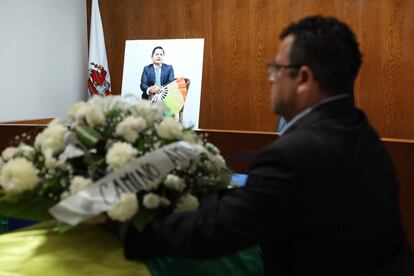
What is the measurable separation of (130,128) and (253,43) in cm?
373

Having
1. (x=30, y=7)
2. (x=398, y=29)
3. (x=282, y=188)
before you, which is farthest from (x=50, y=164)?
(x=30, y=7)

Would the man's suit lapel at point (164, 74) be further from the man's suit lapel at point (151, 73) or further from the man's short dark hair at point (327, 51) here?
the man's short dark hair at point (327, 51)

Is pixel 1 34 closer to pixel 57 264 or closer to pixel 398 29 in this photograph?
pixel 398 29

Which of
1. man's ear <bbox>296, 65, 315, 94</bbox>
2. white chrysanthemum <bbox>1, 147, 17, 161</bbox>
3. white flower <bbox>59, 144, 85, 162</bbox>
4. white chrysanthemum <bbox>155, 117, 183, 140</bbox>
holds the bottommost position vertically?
white chrysanthemum <bbox>1, 147, 17, 161</bbox>

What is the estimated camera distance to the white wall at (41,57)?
4668 mm

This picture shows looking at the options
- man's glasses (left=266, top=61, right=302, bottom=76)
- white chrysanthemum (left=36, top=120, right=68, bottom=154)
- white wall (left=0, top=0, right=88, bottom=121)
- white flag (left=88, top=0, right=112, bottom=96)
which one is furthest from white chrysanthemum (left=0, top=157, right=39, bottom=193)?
white flag (left=88, top=0, right=112, bottom=96)

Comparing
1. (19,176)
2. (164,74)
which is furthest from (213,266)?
(164,74)

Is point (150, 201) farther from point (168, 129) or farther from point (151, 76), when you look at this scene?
point (151, 76)

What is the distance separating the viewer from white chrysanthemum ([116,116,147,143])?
1146 mm

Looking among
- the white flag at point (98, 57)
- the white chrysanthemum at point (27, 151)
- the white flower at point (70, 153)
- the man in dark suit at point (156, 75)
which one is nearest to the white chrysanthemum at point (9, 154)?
the white chrysanthemum at point (27, 151)

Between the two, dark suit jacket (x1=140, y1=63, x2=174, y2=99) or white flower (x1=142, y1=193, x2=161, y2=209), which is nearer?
white flower (x1=142, y1=193, x2=161, y2=209)

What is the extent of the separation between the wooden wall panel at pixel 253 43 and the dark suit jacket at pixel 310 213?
10.6ft

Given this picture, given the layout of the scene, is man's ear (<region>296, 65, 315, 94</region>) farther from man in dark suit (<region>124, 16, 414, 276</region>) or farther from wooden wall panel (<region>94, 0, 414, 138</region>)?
wooden wall panel (<region>94, 0, 414, 138</region>)

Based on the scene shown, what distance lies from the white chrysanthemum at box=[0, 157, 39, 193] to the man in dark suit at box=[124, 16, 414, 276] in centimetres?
26
